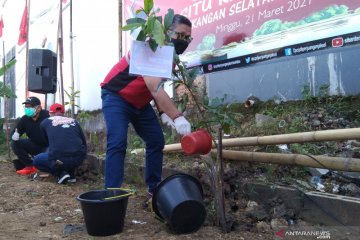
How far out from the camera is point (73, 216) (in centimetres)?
351

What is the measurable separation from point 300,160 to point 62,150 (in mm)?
3044

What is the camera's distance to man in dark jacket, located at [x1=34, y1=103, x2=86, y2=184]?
512 centimetres

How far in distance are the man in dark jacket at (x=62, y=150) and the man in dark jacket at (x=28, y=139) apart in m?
1.14

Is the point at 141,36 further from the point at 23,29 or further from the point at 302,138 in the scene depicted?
the point at 23,29

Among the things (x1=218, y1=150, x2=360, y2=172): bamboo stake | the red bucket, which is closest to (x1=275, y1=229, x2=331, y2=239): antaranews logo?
(x1=218, y1=150, x2=360, y2=172): bamboo stake

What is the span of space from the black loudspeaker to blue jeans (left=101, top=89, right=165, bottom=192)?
4842 millimetres

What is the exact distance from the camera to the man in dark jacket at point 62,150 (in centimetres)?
512

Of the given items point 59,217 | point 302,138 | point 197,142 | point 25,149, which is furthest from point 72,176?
point 302,138

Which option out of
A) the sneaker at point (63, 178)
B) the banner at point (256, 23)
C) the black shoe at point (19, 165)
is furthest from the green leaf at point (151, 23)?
the black shoe at point (19, 165)

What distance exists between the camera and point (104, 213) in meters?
2.75

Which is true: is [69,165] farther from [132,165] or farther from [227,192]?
[227,192]

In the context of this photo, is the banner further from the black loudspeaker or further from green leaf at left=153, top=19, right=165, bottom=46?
the black loudspeaker

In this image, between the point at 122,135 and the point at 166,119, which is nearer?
the point at 122,135

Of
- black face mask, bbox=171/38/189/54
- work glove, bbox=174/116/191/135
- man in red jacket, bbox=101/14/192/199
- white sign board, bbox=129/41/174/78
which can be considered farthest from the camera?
black face mask, bbox=171/38/189/54
